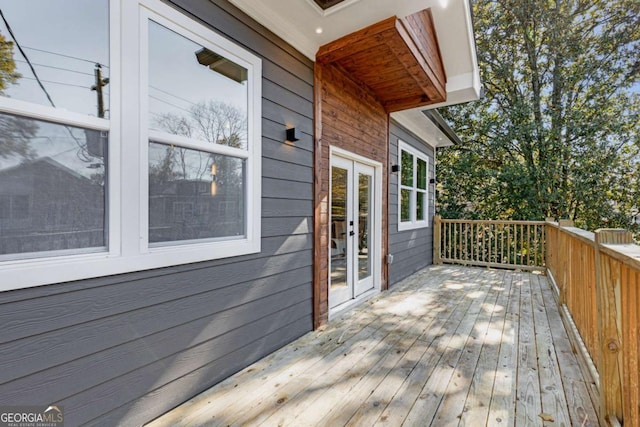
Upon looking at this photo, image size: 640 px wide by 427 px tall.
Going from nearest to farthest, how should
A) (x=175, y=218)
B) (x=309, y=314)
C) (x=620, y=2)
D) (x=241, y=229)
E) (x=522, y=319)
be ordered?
(x=175, y=218), (x=241, y=229), (x=309, y=314), (x=522, y=319), (x=620, y=2)

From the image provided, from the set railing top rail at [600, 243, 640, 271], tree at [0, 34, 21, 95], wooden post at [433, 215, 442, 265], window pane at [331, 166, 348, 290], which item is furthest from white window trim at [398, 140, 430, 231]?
tree at [0, 34, 21, 95]

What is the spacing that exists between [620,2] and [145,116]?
36.5 feet

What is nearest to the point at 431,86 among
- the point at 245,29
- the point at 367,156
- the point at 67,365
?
the point at 367,156

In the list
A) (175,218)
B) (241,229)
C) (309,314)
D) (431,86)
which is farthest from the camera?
(431,86)

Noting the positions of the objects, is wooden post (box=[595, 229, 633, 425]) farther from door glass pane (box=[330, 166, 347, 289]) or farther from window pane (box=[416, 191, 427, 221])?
window pane (box=[416, 191, 427, 221])

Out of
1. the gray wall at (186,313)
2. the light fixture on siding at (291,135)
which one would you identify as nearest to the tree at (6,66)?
the gray wall at (186,313)

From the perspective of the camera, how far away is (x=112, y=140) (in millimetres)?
1674

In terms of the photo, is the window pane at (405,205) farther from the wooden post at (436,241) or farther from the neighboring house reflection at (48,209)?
the neighboring house reflection at (48,209)

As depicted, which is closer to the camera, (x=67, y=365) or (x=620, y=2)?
(x=67, y=365)

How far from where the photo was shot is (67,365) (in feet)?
4.90

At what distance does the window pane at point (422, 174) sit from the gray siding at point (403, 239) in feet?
0.90

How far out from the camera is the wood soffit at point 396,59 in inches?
116

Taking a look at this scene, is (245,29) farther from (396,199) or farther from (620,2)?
Answer: (620,2)

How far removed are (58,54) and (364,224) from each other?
364cm
